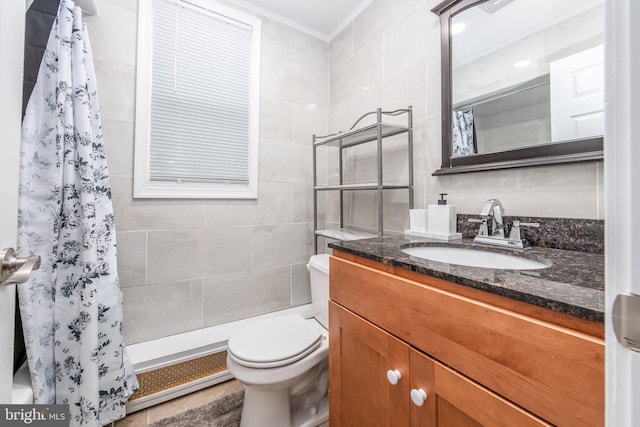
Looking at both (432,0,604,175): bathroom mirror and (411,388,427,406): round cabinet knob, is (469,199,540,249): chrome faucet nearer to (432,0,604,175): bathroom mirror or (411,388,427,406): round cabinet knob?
(432,0,604,175): bathroom mirror

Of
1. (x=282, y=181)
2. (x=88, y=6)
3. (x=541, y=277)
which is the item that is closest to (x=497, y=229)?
(x=541, y=277)

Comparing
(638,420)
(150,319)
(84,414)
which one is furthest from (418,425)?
(150,319)

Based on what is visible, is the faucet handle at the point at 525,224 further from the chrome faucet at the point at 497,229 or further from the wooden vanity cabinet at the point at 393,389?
the wooden vanity cabinet at the point at 393,389

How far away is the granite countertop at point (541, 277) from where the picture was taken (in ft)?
1.52

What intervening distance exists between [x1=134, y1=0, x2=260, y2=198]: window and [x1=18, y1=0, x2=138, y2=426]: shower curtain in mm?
310

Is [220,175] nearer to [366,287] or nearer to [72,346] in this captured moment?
[72,346]

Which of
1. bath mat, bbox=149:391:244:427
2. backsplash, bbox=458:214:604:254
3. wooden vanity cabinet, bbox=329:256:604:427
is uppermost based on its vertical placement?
backsplash, bbox=458:214:604:254

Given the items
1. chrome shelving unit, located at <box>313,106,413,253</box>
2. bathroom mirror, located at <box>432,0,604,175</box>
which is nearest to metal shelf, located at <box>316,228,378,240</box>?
chrome shelving unit, located at <box>313,106,413,253</box>

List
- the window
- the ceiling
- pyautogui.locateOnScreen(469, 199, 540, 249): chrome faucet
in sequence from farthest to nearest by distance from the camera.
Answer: the ceiling → the window → pyautogui.locateOnScreen(469, 199, 540, 249): chrome faucet

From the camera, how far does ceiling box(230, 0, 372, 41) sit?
173cm

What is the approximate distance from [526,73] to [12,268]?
1553mm

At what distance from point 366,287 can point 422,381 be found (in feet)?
0.93

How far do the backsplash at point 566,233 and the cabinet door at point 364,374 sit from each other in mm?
638

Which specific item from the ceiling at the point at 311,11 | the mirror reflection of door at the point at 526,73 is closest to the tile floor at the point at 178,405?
the mirror reflection of door at the point at 526,73
